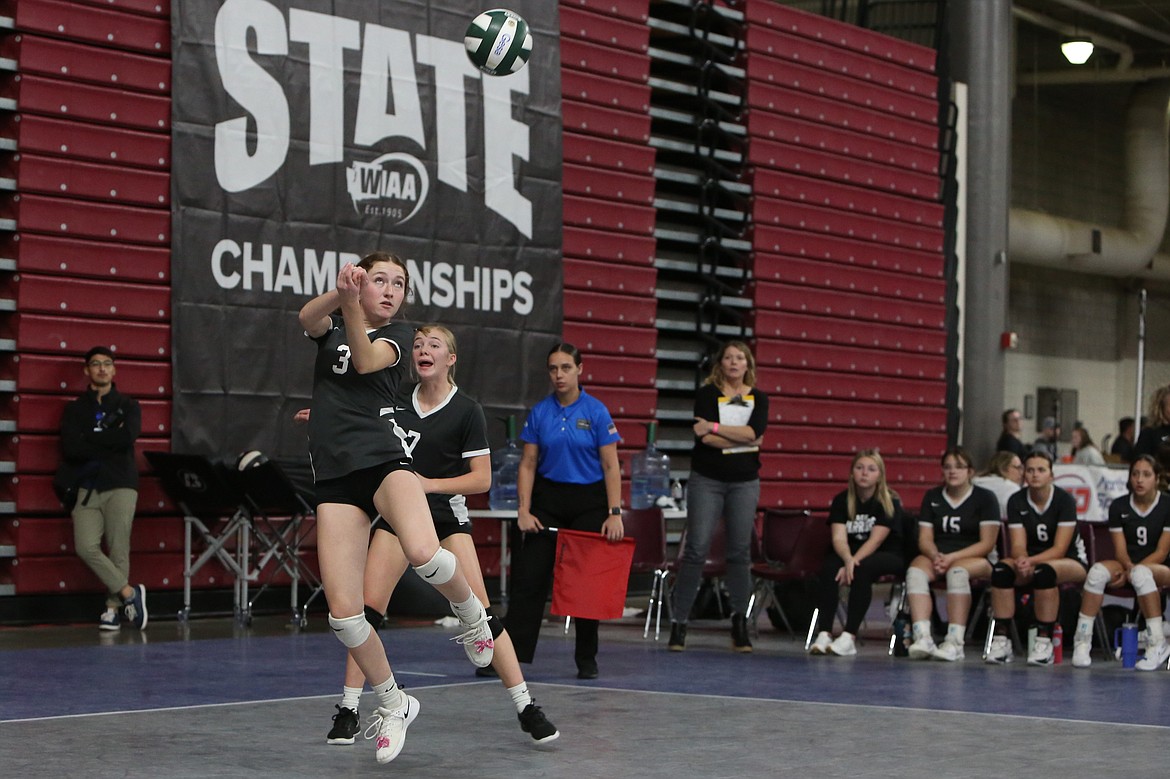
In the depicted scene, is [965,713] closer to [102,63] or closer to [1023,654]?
[1023,654]

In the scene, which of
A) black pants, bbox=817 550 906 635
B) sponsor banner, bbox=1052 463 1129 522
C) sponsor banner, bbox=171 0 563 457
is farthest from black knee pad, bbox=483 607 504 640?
sponsor banner, bbox=1052 463 1129 522

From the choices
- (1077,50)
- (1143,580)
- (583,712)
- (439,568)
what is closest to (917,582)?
(1143,580)

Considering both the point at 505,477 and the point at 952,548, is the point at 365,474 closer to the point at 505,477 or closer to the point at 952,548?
the point at 952,548

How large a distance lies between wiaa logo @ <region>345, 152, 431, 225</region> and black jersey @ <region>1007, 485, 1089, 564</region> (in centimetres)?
560

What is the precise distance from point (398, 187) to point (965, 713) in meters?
7.51

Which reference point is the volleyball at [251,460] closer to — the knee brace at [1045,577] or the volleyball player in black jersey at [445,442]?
the volleyball player in black jersey at [445,442]

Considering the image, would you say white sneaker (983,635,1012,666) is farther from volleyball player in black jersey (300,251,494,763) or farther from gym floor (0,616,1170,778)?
volleyball player in black jersey (300,251,494,763)

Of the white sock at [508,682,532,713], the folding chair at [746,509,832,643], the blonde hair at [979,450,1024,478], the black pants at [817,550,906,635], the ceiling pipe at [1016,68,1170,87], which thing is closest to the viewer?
the white sock at [508,682,532,713]

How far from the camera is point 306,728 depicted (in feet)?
22.0

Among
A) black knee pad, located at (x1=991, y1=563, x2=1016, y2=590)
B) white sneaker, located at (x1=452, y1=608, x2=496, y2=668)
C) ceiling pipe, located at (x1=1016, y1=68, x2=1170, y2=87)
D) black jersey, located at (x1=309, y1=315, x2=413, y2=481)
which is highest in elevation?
ceiling pipe, located at (x1=1016, y1=68, x2=1170, y2=87)

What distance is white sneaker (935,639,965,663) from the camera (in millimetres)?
10117

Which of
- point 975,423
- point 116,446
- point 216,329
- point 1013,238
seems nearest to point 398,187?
point 216,329

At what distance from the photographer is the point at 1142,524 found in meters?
10.2

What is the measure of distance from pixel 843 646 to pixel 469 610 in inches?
186
